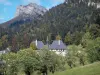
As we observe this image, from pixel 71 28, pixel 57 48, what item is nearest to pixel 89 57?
pixel 57 48

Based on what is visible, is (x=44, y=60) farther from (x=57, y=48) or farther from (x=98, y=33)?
(x=57, y=48)

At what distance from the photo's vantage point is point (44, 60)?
47.4 metres

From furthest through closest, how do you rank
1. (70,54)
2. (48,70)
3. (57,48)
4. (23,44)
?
(23,44)
(57,48)
(70,54)
(48,70)

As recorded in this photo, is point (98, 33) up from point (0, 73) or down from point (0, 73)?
up

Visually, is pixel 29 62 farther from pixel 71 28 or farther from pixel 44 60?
pixel 71 28

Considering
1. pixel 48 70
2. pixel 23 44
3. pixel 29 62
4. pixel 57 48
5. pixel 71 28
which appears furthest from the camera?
pixel 71 28

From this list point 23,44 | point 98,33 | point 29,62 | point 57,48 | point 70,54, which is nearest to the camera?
point 29,62

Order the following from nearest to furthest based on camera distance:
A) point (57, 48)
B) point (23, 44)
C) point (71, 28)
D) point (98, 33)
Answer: point (98, 33) < point (57, 48) < point (23, 44) < point (71, 28)

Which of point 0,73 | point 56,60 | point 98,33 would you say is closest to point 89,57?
point 56,60

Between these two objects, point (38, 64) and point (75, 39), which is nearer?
point (38, 64)

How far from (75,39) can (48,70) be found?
207 feet

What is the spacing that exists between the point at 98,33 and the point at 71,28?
74935mm

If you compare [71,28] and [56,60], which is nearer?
[56,60]

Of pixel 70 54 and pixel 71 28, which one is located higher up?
pixel 71 28
